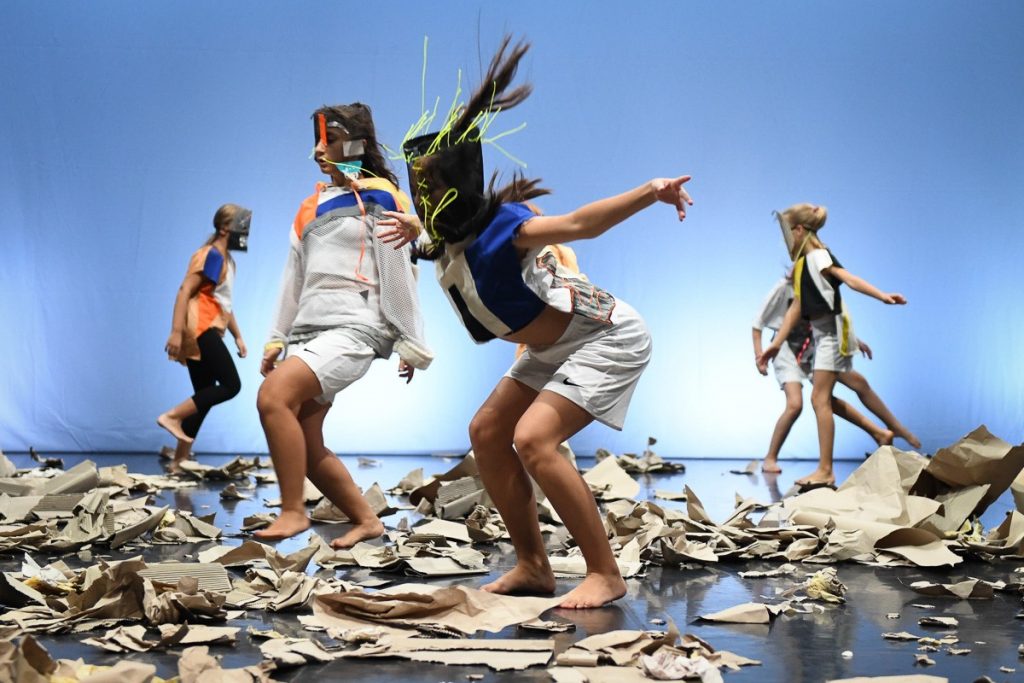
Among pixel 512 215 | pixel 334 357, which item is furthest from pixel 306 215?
pixel 512 215

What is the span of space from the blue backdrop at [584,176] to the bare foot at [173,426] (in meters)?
2.14

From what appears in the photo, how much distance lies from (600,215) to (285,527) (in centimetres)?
208

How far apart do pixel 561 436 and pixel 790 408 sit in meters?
5.35

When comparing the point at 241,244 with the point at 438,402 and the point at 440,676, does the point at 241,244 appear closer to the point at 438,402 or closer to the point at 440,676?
the point at 438,402

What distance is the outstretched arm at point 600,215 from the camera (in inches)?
109

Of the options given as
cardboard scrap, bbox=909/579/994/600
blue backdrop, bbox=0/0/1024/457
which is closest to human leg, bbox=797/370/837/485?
blue backdrop, bbox=0/0/1024/457

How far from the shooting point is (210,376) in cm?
778

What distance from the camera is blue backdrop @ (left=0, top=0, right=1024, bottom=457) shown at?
9.71 m

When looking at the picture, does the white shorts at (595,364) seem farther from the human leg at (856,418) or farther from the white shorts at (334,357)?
the human leg at (856,418)

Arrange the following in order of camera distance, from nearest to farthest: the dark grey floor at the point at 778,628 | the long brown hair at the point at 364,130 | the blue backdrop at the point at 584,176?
the dark grey floor at the point at 778,628 → the long brown hair at the point at 364,130 → the blue backdrop at the point at 584,176

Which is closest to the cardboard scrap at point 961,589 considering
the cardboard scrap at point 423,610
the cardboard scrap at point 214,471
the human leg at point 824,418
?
the cardboard scrap at point 423,610

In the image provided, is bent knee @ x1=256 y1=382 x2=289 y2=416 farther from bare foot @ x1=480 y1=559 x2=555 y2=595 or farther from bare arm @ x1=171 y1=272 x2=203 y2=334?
bare arm @ x1=171 y1=272 x2=203 y2=334

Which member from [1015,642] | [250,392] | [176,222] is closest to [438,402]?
[250,392]

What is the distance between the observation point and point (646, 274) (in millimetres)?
9969
